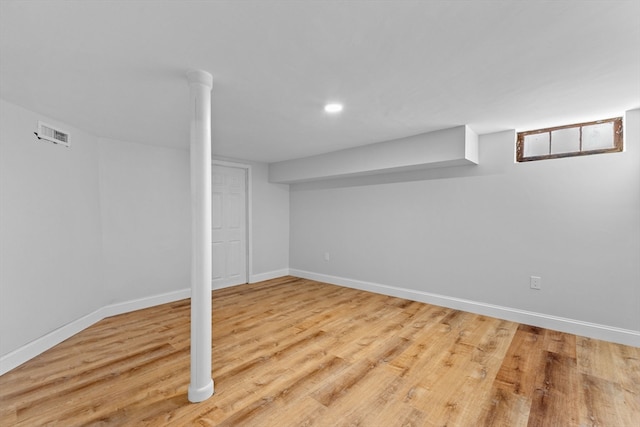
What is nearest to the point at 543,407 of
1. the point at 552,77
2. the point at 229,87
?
the point at 552,77

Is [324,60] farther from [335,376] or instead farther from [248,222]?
[248,222]

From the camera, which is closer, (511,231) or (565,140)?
(565,140)

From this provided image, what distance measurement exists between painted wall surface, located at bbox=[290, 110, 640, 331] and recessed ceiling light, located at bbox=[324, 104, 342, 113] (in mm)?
1882

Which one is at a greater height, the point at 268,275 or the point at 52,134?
the point at 52,134

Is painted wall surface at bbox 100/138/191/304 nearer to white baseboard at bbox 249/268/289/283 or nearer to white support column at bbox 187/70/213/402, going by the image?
white baseboard at bbox 249/268/289/283

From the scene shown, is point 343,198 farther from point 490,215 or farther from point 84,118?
point 84,118

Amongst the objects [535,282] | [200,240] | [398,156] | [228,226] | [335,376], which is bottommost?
[335,376]

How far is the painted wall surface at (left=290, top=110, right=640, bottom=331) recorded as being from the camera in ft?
8.93

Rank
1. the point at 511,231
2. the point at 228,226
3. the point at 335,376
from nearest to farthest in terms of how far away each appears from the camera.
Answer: the point at 335,376 → the point at 511,231 → the point at 228,226

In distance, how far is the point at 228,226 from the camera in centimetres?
488

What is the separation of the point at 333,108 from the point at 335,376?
2257 mm

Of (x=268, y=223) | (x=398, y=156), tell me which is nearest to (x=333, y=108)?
(x=398, y=156)

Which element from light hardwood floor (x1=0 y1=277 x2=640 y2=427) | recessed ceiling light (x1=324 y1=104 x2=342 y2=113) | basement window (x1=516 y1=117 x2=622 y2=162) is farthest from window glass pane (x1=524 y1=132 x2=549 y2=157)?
recessed ceiling light (x1=324 y1=104 x2=342 y2=113)

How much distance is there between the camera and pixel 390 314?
3488mm
